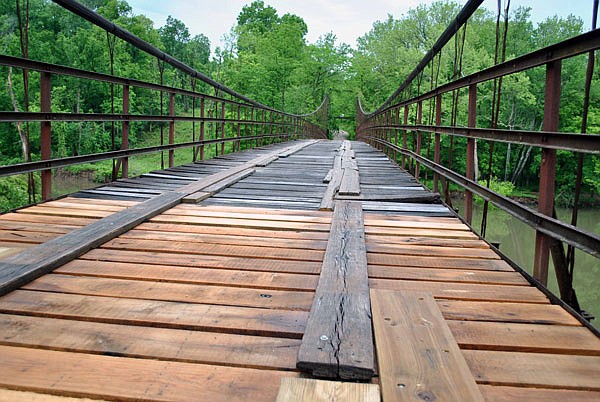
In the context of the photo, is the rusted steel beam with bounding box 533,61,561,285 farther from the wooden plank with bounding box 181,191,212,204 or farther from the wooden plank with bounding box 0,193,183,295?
the wooden plank with bounding box 181,191,212,204

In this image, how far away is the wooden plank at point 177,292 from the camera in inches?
60.2

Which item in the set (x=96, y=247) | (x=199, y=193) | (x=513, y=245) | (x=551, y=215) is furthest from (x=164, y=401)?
(x=513, y=245)

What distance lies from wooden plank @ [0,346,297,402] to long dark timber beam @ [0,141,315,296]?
54 centimetres

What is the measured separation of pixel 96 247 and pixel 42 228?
412 mm

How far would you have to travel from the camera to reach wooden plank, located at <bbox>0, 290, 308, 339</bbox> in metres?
1.34

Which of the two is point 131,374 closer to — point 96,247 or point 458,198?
point 96,247

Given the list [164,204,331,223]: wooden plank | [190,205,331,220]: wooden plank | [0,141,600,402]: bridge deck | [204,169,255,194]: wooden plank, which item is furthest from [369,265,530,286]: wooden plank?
[204,169,255,194]: wooden plank

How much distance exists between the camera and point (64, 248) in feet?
6.39

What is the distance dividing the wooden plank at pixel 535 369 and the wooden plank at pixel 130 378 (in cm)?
44

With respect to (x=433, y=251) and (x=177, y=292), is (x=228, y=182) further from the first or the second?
(x=177, y=292)

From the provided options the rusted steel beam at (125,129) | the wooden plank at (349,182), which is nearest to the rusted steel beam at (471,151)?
the wooden plank at (349,182)

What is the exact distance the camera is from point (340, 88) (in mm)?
30391

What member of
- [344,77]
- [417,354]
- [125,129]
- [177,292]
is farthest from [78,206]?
[344,77]

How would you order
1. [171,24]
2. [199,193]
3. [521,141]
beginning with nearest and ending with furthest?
1. [521,141]
2. [199,193]
3. [171,24]
